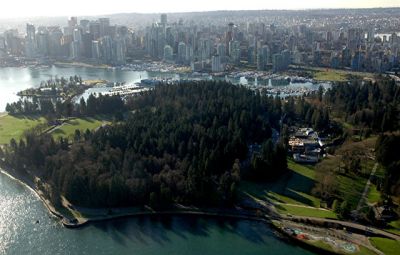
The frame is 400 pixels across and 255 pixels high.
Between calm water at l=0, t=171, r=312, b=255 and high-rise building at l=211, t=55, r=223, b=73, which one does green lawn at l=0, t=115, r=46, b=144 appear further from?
high-rise building at l=211, t=55, r=223, b=73

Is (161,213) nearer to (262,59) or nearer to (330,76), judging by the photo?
(330,76)

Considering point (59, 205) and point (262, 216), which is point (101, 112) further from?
point (262, 216)

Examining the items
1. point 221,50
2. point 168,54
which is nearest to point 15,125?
point 221,50

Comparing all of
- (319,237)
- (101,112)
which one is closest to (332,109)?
(101,112)

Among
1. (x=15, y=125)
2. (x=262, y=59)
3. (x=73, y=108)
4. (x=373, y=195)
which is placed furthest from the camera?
(x=262, y=59)

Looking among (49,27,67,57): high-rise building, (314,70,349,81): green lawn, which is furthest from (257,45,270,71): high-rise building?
(49,27,67,57): high-rise building

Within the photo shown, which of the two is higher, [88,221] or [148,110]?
[148,110]
